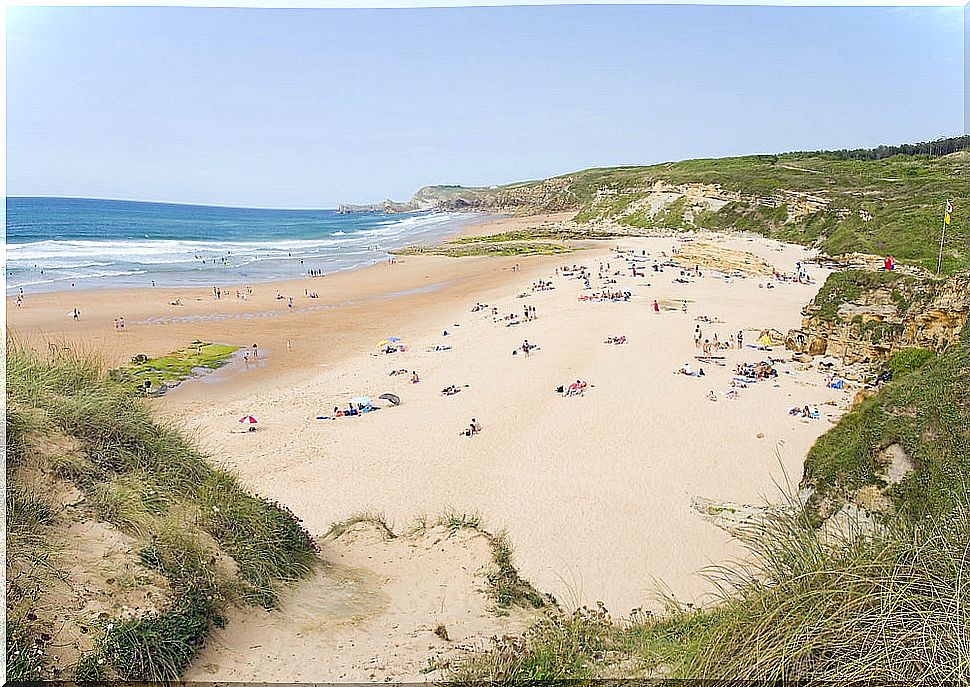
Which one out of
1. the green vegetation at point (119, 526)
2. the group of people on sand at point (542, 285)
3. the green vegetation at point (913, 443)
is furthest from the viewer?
the group of people on sand at point (542, 285)

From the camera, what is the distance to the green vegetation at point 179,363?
15.4 meters

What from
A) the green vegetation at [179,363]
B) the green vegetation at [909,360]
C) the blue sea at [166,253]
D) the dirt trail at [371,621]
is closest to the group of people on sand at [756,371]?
the green vegetation at [909,360]

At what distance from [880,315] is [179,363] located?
15.9 metres

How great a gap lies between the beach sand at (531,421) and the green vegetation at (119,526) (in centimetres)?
56

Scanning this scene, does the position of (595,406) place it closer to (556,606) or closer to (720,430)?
(720,430)

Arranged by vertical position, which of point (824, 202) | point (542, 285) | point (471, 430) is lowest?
point (471, 430)

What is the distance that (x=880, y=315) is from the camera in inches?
539

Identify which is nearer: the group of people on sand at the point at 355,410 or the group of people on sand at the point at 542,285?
the group of people on sand at the point at 355,410

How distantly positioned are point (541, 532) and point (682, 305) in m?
14.9

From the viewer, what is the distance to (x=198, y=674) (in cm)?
337

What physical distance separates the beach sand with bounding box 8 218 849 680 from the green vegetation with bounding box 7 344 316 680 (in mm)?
559

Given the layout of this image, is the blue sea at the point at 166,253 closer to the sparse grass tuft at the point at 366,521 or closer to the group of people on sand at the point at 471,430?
the group of people on sand at the point at 471,430

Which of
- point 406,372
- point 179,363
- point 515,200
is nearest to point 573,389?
point 406,372

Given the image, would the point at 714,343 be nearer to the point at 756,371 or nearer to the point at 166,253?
the point at 756,371
